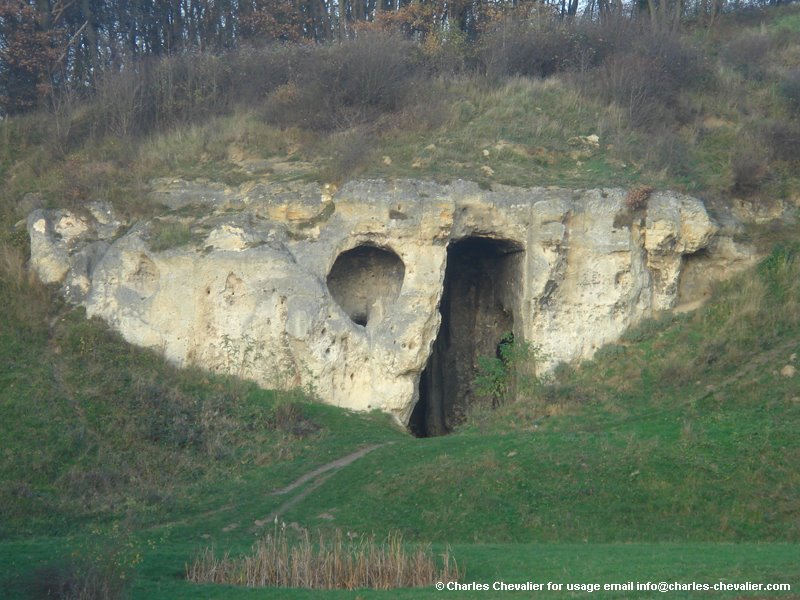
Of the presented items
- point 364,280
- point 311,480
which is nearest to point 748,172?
point 364,280

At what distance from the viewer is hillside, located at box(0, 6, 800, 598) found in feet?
60.4

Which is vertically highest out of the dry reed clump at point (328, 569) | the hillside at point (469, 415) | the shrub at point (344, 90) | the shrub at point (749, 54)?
the shrub at point (749, 54)

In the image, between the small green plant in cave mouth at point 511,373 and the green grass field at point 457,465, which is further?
the small green plant in cave mouth at point 511,373

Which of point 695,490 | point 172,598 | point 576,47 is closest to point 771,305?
point 695,490

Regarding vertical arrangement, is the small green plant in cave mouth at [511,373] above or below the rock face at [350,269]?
below

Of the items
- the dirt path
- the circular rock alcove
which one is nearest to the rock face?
the circular rock alcove

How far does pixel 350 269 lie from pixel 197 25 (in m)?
17.6

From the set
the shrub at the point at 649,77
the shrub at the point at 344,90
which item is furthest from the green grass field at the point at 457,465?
the shrub at the point at 344,90

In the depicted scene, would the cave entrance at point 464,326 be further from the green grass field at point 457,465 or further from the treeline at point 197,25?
the treeline at point 197,25

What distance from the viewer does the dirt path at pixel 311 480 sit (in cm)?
1992

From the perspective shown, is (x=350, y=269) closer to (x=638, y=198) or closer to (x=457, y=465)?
(x=638, y=198)

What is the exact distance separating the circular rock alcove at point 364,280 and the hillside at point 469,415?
7.18 ft

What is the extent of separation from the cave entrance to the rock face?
3.51 feet

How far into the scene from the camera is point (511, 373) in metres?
26.3
